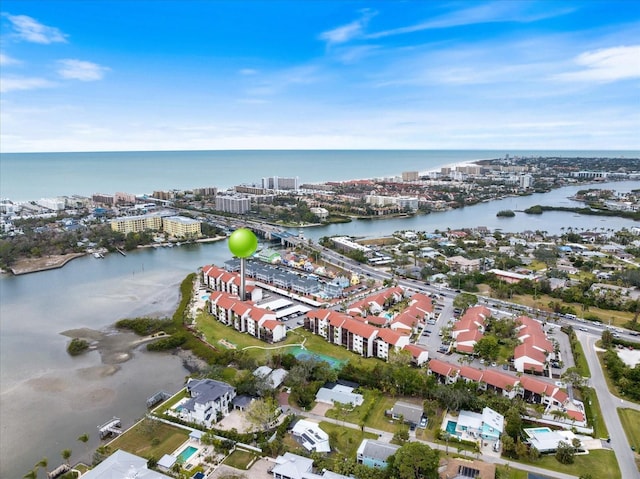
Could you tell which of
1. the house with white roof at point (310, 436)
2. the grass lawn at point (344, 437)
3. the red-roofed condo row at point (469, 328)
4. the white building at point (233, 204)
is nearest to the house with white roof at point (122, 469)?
the house with white roof at point (310, 436)

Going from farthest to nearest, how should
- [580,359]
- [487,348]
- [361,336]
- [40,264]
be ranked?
[40,264] → [361,336] → [580,359] → [487,348]

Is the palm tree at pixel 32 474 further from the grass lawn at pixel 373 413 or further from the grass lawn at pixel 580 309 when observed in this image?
the grass lawn at pixel 580 309

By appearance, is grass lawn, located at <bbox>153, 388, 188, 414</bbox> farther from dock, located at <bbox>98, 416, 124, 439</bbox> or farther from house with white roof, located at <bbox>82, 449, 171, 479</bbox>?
house with white roof, located at <bbox>82, 449, 171, 479</bbox>

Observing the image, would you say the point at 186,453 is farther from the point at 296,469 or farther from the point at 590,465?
the point at 590,465

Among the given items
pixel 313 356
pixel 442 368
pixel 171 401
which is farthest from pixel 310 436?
pixel 442 368

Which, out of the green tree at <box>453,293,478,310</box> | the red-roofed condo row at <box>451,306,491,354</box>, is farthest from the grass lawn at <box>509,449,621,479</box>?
the green tree at <box>453,293,478,310</box>

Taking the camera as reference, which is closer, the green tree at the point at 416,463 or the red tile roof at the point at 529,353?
the green tree at the point at 416,463
